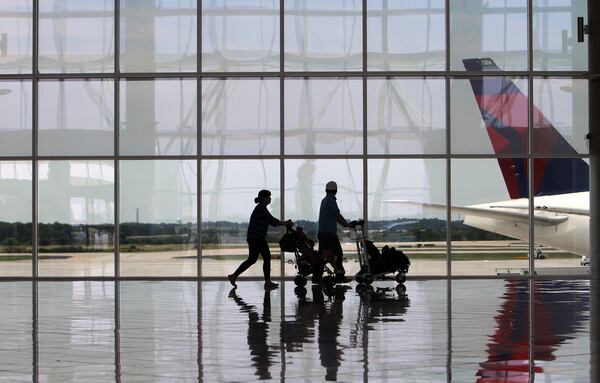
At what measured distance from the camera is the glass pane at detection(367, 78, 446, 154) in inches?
672

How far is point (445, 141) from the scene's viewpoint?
1706cm

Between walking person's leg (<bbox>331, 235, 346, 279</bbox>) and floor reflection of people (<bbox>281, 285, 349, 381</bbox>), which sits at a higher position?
walking person's leg (<bbox>331, 235, 346, 279</bbox>)

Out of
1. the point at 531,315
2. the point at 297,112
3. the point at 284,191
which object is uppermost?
the point at 297,112

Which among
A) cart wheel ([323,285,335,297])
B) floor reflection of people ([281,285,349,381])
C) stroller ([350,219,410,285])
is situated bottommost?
cart wheel ([323,285,335,297])

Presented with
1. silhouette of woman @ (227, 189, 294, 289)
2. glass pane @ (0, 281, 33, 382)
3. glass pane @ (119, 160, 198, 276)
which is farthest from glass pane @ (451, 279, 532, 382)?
glass pane @ (119, 160, 198, 276)

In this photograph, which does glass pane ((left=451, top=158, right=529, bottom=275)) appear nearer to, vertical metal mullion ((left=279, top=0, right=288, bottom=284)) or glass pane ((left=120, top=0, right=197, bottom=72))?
vertical metal mullion ((left=279, top=0, right=288, bottom=284))

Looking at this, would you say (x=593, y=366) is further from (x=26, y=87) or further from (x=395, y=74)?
(x=26, y=87)

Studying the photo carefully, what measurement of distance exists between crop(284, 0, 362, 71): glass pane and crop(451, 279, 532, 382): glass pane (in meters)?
4.90

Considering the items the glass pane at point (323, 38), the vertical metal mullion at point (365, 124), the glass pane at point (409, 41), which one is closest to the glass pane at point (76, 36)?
the glass pane at point (323, 38)

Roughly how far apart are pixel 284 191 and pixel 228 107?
1548 mm

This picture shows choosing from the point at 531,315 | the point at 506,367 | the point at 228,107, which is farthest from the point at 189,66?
the point at 506,367

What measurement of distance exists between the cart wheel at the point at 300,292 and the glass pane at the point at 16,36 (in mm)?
6009

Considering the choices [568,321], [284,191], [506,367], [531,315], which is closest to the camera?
[506,367]

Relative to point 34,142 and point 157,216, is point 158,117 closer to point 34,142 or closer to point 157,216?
point 157,216
